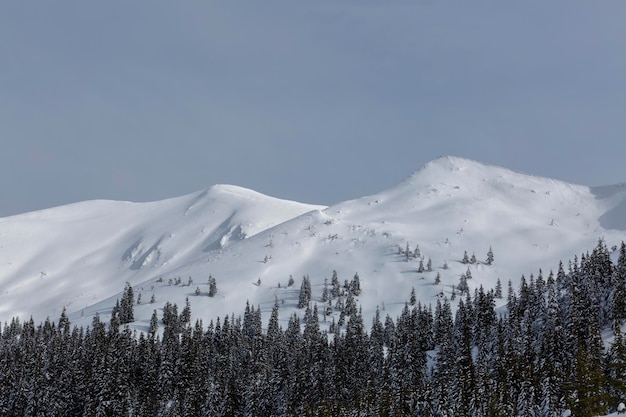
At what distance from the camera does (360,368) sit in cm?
16050

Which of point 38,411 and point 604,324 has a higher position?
point 604,324

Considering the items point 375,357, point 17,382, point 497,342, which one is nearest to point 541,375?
point 497,342

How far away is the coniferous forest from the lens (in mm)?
117062

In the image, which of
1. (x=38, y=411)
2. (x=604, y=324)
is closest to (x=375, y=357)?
(x=604, y=324)

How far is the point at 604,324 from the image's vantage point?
143 meters

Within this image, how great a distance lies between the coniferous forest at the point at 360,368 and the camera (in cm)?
11706

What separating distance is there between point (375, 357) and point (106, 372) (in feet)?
196

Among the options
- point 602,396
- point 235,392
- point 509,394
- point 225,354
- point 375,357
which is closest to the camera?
point 602,396

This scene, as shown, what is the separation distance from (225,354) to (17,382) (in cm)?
5229

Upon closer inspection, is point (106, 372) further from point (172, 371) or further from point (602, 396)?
point (602, 396)

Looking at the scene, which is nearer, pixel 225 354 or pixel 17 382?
pixel 17 382

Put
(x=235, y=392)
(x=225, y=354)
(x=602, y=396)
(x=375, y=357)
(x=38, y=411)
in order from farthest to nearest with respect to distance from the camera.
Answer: (x=225, y=354) → (x=375, y=357) → (x=38, y=411) → (x=235, y=392) → (x=602, y=396)

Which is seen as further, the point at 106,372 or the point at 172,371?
the point at 172,371

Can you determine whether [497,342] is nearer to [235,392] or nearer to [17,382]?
[235,392]
